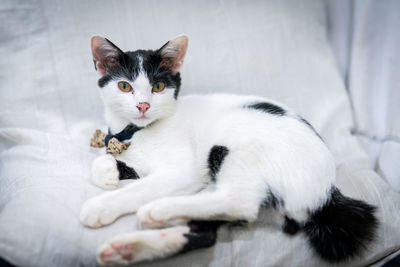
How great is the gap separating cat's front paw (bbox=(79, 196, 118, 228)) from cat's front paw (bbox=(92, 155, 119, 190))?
13 cm

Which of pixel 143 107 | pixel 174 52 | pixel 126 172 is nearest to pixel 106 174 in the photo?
pixel 126 172

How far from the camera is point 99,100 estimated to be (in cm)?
139

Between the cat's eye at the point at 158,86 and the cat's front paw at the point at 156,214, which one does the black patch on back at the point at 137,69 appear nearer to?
the cat's eye at the point at 158,86

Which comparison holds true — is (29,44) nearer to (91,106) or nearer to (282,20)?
(91,106)

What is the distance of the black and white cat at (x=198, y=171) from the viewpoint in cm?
83

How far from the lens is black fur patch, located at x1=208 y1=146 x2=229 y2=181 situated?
98cm

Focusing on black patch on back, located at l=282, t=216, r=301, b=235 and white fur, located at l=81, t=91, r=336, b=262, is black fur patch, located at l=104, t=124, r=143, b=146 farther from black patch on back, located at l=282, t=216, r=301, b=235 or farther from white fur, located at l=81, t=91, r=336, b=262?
black patch on back, located at l=282, t=216, r=301, b=235

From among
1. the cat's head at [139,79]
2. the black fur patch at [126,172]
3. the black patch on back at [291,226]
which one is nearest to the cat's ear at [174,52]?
the cat's head at [139,79]

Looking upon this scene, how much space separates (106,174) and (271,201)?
20.2 inches

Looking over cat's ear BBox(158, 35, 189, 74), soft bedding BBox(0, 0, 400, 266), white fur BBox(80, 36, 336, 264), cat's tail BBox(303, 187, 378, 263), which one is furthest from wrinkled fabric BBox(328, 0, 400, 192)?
cat's ear BBox(158, 35, 189, 74)

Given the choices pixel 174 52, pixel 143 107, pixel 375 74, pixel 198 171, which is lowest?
pixel 198 171

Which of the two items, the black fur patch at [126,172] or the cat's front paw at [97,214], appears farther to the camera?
the black fur patch at [126,172]

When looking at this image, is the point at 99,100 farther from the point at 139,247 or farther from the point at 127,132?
the point at 139,247

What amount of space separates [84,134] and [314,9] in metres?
1.27
